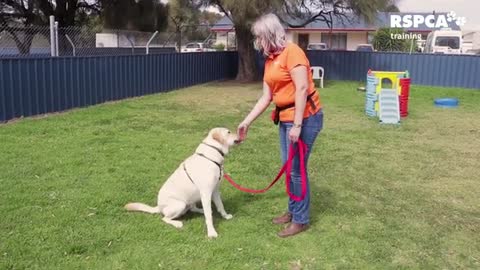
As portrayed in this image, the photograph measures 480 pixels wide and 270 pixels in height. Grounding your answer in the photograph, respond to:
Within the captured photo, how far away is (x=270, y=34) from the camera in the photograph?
398cm

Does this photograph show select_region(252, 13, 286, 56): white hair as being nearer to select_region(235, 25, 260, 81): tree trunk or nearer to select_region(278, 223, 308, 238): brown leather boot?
select_region(278, 223, 308, 238): brown leather boot

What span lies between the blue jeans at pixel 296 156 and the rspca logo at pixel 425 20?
44502mm

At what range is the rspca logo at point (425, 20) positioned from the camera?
46350 millimetres

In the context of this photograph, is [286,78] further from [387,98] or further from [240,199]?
[387,98]

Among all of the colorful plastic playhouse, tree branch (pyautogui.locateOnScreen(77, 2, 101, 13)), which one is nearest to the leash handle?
the colorful plastic playhouse

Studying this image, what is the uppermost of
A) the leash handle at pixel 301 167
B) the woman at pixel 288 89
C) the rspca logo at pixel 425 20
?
the rspca logo at pixel 425 20

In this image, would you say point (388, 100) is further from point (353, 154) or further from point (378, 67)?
point (378, 67)

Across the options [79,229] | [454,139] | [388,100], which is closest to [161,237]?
[79,229]

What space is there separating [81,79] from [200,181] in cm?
815

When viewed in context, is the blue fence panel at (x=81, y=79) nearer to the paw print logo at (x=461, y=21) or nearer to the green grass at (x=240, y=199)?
the green grass at (x=240, y=199)

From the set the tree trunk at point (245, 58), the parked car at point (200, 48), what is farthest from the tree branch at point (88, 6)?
the tree trunk at point (245, 58)

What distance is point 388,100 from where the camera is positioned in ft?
35.5

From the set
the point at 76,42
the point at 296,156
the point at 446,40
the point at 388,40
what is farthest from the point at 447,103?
the point at 388,40

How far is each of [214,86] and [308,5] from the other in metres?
5.40
